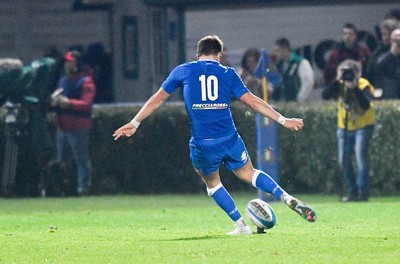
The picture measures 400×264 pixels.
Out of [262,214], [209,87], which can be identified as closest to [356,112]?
[262,214]

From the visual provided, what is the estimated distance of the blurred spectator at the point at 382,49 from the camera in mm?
22281

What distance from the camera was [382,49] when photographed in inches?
888

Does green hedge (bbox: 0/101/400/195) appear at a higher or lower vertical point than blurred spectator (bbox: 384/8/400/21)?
lower

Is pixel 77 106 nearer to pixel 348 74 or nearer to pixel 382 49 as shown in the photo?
pixel 348 74

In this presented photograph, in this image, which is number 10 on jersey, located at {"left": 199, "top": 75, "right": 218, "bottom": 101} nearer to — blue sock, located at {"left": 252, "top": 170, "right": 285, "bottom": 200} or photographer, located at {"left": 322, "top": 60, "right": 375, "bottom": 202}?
blue sock, located at {"left": 252, "top": 170, "right": 285, "bottom": 200}

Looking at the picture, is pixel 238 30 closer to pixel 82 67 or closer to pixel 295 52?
pixel 295 52

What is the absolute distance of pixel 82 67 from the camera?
23.2 metres

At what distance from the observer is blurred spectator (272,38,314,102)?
76.4ft

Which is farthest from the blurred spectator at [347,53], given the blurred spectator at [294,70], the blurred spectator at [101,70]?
the blurred spectator at [101,70]

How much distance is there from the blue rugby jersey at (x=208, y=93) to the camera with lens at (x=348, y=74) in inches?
268

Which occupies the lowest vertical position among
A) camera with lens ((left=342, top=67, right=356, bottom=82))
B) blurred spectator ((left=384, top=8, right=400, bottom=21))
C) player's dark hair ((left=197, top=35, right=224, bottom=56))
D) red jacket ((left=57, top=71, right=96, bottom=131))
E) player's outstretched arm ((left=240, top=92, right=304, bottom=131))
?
red jacket ((left=57, top=71, right=96, bottom=131))

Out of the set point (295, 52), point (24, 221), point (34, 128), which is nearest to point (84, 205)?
point (34, 128)

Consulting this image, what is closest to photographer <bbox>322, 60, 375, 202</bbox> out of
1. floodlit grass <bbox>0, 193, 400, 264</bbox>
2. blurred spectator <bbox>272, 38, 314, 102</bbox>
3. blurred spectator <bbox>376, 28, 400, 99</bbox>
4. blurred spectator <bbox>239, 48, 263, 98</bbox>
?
floodlit grass <bbox>0, 193, 400, 264</bbox>

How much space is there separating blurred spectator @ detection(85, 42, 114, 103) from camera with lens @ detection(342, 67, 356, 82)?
8327 millimetres
